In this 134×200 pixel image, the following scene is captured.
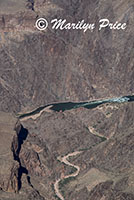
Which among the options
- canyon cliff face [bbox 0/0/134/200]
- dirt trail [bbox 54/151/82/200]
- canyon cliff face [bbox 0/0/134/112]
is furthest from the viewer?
canyon cliff face [bbox 0/0/134/112]

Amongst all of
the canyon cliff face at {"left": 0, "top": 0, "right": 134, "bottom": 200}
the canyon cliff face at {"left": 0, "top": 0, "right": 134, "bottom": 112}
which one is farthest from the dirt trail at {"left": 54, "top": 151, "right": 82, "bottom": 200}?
the canyon cliff face at {"left": 0, "top": 0, "right": 134, "bottom": 112}

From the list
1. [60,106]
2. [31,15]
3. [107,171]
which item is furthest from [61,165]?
[31,15]

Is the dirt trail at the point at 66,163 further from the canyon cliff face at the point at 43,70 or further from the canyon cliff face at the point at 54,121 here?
the canyon cliff face at the point at 43,70

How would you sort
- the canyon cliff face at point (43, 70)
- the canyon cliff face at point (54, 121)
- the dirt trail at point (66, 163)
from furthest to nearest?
the canyon cliff face at point (43, 70)
the dirt trail at point (66, 163)
the canyon cliff face at point (54, 121)

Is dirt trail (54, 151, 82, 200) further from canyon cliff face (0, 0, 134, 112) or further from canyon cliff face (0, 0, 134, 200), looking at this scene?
canyon cliff face (0, 0, 134, 112)

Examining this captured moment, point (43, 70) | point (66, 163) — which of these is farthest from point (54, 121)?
point (43, 70)

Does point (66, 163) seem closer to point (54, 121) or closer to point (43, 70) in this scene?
point (54, 121)

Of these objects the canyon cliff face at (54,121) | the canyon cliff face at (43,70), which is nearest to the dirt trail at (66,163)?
the canyon cliff face at (54,121)

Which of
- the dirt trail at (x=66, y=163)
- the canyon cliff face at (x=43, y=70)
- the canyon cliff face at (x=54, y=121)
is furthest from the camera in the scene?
the canyon cliff face at (x=43, y=70)
